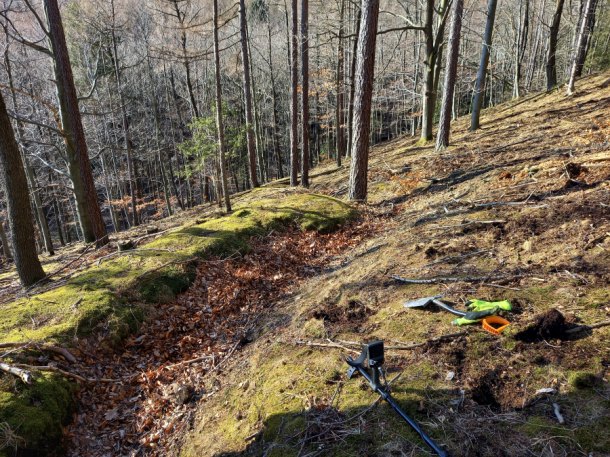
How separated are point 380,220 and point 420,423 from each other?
20.7ft

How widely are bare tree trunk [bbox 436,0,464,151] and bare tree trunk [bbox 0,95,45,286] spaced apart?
11.3 metres

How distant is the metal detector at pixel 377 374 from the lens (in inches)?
88.5

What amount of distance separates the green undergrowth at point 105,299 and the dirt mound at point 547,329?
4381mm

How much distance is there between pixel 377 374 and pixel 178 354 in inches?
126

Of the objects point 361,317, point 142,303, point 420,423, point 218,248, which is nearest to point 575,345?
point 420,423

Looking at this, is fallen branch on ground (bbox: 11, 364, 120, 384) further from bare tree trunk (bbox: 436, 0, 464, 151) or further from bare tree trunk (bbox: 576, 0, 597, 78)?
bare tree trunk (bbox: 576, 0, 597, 78)

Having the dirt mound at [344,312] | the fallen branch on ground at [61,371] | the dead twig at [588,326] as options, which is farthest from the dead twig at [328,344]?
the fallen branch on ground at [61,371]

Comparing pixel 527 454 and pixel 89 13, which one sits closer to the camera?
pixel 527 454

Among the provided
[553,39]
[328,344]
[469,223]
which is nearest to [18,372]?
[328,344]

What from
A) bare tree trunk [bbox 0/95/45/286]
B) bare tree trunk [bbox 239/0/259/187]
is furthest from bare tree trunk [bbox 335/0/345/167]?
bare tree trunk [bbox 0/95/45/286]

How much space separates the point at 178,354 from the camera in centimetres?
486

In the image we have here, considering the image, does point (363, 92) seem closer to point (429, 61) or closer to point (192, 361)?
point (429, 61)

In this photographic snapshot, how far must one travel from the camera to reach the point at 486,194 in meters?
6.79

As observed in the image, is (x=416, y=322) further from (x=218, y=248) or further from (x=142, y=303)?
(x=218, y=248)
